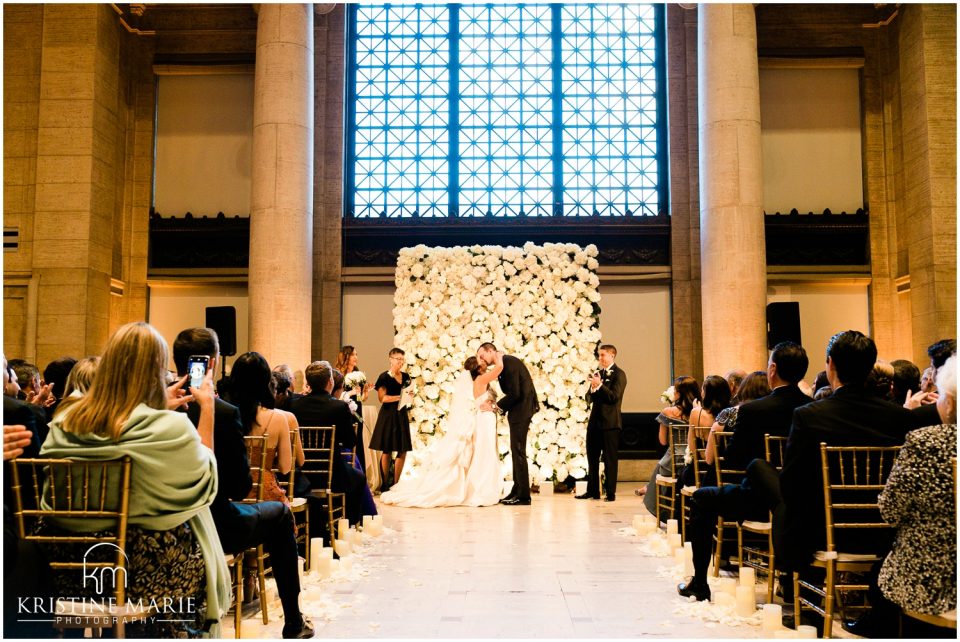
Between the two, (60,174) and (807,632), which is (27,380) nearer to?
(807,632)

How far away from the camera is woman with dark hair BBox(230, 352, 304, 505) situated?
4.99 metres

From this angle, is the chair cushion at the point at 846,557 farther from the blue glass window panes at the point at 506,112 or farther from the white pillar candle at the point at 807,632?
the blue glass window panes at the point at 506,112

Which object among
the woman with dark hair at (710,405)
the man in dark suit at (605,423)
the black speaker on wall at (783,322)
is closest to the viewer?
the woman with dark hair at (710,405)

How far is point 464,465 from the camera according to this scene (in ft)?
33.8

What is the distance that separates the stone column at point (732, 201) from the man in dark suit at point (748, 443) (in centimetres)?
610

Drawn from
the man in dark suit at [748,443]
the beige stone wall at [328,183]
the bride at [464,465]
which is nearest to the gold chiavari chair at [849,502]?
the man in dark suit at [748,443]

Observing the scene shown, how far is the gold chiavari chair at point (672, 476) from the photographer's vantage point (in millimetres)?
7418

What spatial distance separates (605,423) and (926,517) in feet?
24.3

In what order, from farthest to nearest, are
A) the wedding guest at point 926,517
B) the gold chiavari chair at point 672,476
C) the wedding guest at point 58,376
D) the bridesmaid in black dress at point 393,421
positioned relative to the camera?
1. the bridesmaid in black dress at point 393,421
2. the gold chiavari chair at point 672,476
3. the wedding guest at point 58,376
4. the wedding guest at point 926,517

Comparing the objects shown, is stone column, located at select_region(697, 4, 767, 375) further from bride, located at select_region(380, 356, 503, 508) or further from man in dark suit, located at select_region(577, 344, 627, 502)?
bride, located at select_region(380, 356, 503, 508)

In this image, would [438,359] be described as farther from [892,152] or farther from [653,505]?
[892,152]

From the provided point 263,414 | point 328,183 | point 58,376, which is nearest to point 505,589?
point 263,414
